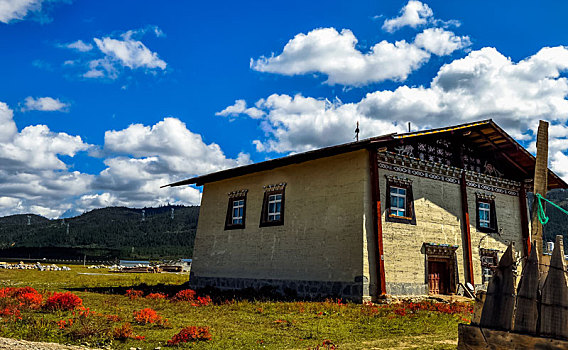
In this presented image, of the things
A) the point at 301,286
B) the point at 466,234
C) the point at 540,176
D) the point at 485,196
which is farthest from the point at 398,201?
the point at 540,176

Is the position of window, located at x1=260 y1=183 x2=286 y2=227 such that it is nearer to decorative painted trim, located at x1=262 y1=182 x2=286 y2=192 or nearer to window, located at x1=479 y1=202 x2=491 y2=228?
decorative painted trim, located at x1=262 y1=182 x2=286 y2=192

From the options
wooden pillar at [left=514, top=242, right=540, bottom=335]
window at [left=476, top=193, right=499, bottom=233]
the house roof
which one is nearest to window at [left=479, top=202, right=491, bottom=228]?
window at [left=476, top=193, right=499, bottom=233]

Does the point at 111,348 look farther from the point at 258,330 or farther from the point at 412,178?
the point at 412,178

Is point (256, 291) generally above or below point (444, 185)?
below

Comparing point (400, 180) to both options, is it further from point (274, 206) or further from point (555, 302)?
point (555, 302)

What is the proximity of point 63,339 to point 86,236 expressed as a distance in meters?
175

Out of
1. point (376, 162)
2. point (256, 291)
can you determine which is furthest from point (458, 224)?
point (256, 291)

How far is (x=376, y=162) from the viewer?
16844 millimetres

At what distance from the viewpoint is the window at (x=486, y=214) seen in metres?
20.5

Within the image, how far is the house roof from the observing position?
55.4ft

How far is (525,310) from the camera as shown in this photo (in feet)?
13.2

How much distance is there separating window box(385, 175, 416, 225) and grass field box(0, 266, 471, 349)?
3.41 meters

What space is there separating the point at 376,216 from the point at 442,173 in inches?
196

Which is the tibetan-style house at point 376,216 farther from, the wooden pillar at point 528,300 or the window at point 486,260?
the wooden pillar at point 528,300
